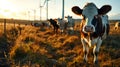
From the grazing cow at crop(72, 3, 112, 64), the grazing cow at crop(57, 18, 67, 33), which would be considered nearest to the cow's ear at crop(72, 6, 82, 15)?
the grazing cow at crop(72, 3, 112, 64)

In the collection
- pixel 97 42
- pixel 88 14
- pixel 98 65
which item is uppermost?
pixel 88 14

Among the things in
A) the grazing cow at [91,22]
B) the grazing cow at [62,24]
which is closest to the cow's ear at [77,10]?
the grazing cow at [91,22]

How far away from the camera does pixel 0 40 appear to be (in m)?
16.2

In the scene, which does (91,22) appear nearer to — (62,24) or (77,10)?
(77,10)

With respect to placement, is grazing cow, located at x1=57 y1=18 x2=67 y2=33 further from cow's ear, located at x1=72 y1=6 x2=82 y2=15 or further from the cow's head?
the cow's head

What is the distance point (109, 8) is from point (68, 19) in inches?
763

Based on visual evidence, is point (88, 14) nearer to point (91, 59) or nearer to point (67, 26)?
point (91, 59)

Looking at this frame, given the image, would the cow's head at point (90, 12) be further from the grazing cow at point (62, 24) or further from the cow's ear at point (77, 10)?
the grazing cow at point (62, 24)

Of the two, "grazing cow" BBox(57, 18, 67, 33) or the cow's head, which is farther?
"grazing cow" BBox(57, 18, 67, 33)

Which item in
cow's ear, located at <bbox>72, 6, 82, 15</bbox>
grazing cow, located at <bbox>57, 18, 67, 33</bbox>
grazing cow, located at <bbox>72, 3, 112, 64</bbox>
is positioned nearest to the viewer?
grazing cow, located at <bbox>72, 3, 112, 64</bbox>

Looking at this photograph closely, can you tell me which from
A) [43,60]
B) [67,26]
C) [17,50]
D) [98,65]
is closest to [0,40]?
[17,50]

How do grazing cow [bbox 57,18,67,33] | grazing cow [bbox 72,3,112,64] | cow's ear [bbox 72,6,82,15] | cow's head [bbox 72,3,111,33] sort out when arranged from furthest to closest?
grazing cow [bbox 57,18,67,33]
cow's ear [bbox 72,6,82,15]
cow's head [bbox 72,3,111,33]
grazing cow [bbox 72,3,112,64]

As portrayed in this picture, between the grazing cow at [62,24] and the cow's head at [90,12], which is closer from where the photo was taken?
the cow's head at [90,12]

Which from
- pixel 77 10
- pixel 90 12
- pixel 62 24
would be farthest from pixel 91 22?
pixel 62 24
